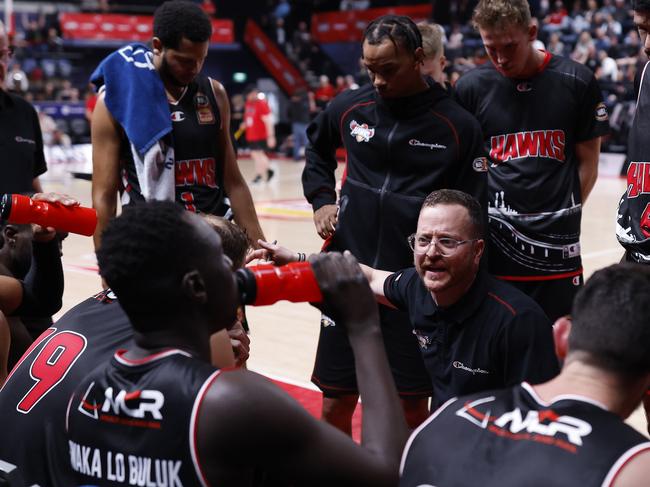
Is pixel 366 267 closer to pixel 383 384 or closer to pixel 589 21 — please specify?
pixel 383 384

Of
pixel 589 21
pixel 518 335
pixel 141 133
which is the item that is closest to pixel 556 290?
pixel 518 335

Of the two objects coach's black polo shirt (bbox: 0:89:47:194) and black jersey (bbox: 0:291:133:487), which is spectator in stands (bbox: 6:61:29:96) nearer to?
coach's black polo shirt (bbox: 0:89:47:194)

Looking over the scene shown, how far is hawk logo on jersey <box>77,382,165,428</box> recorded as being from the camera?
1.77 m

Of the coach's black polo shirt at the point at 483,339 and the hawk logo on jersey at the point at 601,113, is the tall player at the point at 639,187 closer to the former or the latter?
the hawk logo on jersey at the point at 601,113

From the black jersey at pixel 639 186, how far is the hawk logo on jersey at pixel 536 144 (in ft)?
1.47

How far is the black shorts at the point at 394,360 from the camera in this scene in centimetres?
358

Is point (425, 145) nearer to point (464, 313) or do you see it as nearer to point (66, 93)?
point (464, 313)

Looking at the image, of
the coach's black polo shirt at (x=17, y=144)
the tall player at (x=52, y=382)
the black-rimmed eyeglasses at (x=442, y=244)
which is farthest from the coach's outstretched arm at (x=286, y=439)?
the coach's black polo shirt at (x=17, y=144)

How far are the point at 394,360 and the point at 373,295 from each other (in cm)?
161

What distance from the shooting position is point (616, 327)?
1.68m

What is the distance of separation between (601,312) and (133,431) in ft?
3.15

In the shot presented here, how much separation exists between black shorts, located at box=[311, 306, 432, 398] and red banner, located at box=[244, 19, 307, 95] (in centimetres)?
2586

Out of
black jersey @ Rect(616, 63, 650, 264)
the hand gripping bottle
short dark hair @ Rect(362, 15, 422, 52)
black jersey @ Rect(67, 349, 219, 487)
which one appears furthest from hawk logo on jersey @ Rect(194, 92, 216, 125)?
black jersey @ Rect(67, 349, 219, 487)

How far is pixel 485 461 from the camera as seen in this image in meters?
1.69
